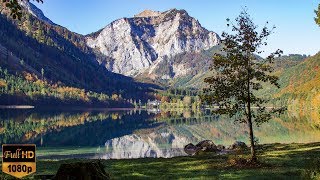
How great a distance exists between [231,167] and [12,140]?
267 ft

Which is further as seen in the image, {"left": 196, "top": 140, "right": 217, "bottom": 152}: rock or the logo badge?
{"left": 196, "top": 140, "right": 217, "bottom": 152}: rock

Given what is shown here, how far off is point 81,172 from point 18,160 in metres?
5.38

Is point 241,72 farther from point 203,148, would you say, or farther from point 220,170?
point 203,148

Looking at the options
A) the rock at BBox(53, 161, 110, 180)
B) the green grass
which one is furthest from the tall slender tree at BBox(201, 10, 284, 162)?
the rock at BBox(53, 161, 110, 180)

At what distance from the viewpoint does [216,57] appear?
38531mm

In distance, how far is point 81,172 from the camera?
19125mm

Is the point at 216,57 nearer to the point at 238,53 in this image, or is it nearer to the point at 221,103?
the point at 238,53

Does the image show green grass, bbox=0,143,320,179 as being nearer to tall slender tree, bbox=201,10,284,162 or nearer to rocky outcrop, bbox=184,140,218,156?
tall slender tree, bbox=201,10,284,162

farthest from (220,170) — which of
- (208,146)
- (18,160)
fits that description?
(208,146)

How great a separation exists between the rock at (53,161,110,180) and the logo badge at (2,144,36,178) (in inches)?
205

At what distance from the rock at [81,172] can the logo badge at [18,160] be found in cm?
521

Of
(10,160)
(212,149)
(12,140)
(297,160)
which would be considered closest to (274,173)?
(297,160)

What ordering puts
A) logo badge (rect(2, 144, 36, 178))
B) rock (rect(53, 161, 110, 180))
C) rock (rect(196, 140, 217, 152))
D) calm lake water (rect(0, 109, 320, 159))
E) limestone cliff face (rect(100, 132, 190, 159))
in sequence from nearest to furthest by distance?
logo badge (rect(2, 144, 36, 178)) < rock (rect(53, 161, 110, 180)) < rock (rect(196, 140, 217, 152)) < limestone cliff face (rect(100, 132, 190, 159)) < calm lake water (rect(0, 109, 320, 159))

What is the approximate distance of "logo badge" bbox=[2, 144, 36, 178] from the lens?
550 inches
